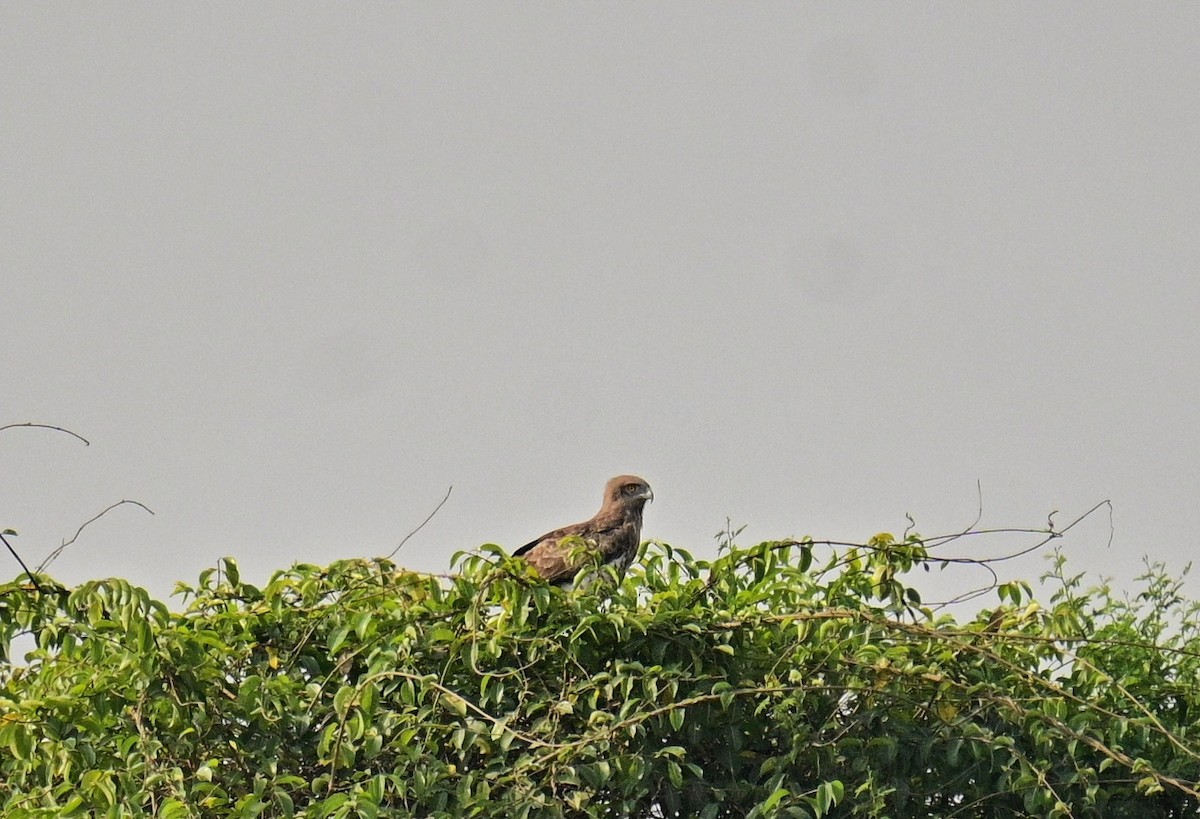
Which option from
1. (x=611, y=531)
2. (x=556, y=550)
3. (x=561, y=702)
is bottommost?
(x=561, y=702)

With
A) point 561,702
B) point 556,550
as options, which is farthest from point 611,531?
point 561,702

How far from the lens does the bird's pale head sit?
26.9 feet

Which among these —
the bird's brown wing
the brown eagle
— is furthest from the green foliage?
the brown eagle

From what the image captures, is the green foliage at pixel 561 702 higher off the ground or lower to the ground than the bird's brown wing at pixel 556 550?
lower

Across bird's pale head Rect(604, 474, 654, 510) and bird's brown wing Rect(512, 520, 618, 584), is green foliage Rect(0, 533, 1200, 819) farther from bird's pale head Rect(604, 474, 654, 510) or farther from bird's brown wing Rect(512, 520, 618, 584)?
bird's pale head Rect(604, 474, 654, 510)

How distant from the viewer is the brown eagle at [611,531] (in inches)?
280

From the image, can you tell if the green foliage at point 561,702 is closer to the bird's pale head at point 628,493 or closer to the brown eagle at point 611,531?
the brown eagle at point 611,531

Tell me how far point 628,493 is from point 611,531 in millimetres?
347

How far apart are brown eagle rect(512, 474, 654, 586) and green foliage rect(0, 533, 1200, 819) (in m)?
2.22

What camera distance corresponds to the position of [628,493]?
8.23 metres

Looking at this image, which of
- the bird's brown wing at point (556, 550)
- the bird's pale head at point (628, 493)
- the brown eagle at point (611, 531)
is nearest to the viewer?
the bird's brown wing at point (556, 550)

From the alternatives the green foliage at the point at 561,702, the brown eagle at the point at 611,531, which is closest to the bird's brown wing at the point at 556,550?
the brown eagle at the point at 611,531

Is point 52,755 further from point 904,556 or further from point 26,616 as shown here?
point 904,556

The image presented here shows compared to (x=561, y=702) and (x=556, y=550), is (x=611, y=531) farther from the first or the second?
(x=561, y=702)
